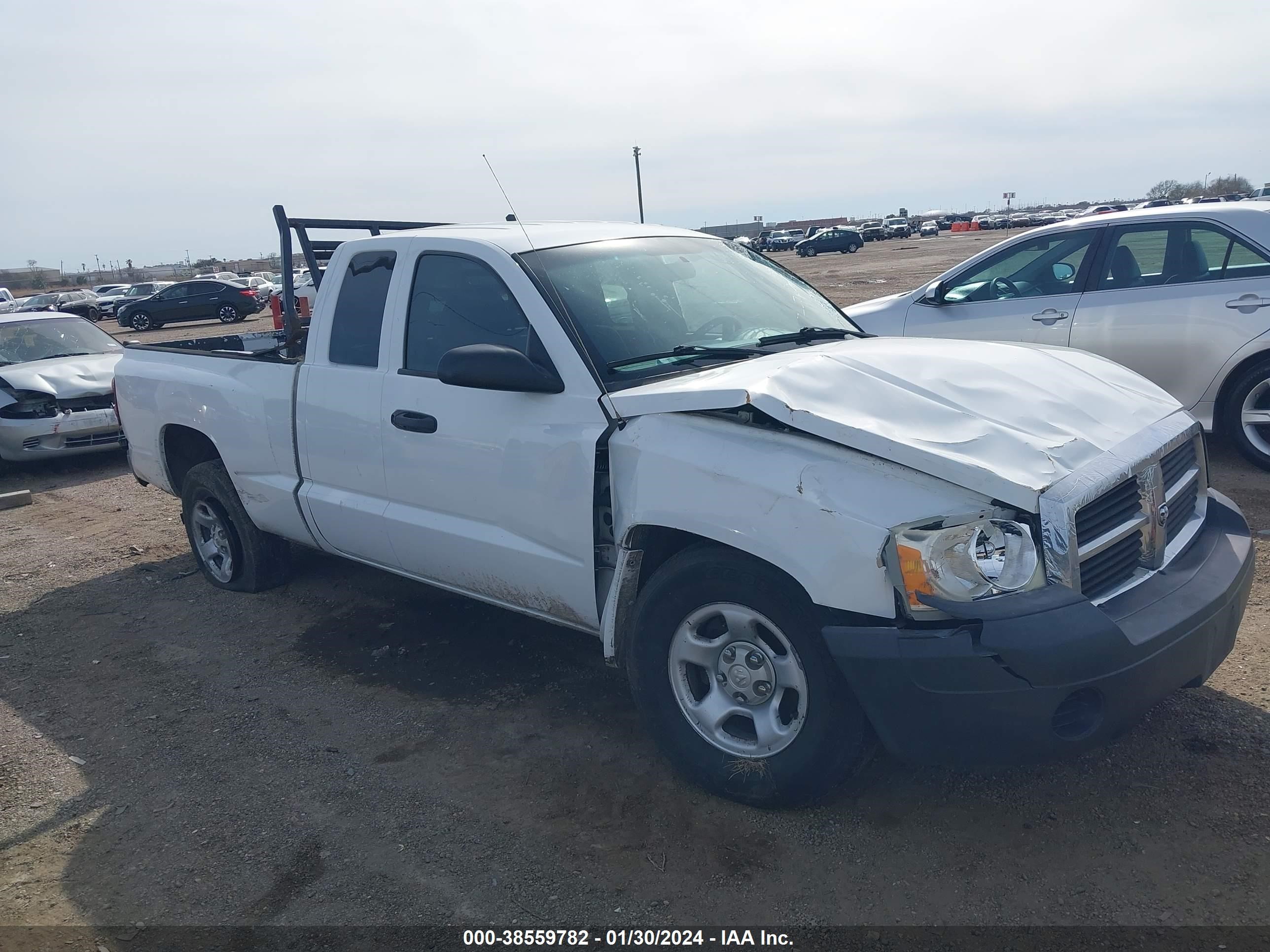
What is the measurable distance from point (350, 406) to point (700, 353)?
1.72 m

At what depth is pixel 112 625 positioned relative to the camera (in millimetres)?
5824

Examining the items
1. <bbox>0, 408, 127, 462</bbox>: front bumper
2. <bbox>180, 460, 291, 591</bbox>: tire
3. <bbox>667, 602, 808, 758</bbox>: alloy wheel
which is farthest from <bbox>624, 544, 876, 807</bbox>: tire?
<bbox>0, 408, 127, 462</bbox>: front bumper

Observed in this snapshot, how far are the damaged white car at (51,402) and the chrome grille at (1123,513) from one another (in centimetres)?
946

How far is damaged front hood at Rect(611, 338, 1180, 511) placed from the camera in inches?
116

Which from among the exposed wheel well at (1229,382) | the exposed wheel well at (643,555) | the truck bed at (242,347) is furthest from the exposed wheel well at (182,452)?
the exposed wheel well at (1229,382)

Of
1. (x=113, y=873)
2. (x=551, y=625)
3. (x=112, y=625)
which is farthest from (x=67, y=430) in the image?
(x=113, y=873)

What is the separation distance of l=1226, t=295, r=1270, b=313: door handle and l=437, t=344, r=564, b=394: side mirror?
503 centimetres

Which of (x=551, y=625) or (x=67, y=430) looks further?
(x=67, y=430)

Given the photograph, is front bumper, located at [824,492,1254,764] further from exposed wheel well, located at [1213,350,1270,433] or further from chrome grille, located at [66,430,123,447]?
chrome grille, located at [66,430,123,447]

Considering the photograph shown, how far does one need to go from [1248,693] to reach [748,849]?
2.09 metres

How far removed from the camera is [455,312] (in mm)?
4336

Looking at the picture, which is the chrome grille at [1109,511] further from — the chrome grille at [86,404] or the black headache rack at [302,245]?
the chrome grille at [86,404]

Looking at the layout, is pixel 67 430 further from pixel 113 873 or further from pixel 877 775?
pixel 877 775

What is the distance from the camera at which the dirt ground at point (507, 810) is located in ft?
9.69
